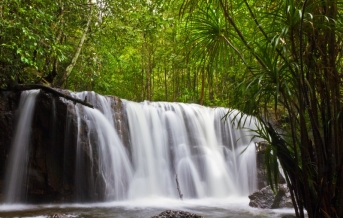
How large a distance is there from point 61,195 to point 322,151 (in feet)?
22.2

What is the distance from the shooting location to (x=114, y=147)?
29.4ft

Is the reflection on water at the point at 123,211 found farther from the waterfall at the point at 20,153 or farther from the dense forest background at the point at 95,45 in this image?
the dense forest background at the point at 95,45

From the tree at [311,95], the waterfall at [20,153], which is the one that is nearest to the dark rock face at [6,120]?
the waterfall at [20,153]

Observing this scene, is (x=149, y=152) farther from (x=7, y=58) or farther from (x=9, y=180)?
(x=7, y=58)

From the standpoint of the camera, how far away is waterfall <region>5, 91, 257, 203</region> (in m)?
8.21

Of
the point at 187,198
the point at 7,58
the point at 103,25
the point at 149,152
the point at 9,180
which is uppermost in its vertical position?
the point at 103,25

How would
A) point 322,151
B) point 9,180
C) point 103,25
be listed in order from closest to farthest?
point 322,151 < point 9,180 < point 103,25

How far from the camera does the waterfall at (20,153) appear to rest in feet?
25.5

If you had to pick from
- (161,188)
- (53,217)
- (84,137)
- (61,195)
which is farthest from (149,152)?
(53,217)

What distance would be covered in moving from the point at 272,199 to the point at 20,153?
5.76 metres

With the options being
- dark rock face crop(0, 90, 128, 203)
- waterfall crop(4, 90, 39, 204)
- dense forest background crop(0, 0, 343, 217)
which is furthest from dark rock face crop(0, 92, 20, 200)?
dense forest background crop(0, 0, 343, 217)

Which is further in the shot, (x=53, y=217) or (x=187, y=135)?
(x=187, y=135)

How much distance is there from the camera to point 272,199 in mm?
6926

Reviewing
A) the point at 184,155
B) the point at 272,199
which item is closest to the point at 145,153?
the point at 184,155
